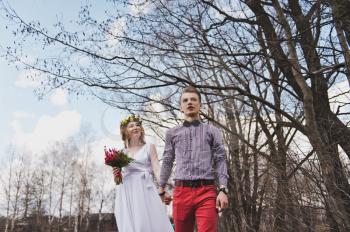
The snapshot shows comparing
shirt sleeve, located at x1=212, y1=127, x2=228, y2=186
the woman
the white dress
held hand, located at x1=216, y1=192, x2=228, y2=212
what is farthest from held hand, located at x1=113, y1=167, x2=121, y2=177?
held hand, located at x1=216, y1=192, x2=228, y2=212

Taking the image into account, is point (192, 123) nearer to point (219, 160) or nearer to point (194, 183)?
point (219, 160)

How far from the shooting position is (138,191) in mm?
5406

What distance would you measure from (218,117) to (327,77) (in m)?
5.14

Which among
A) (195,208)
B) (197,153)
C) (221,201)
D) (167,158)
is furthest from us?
(167,158)

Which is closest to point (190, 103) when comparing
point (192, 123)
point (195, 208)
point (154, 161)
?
point (192, 123)

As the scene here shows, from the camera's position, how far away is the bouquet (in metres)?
5.26

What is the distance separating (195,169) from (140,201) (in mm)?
2107

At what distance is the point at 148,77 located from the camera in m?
7.28

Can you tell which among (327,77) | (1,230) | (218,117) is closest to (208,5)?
(327,77)

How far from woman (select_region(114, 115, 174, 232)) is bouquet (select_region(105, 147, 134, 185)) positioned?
0.07m

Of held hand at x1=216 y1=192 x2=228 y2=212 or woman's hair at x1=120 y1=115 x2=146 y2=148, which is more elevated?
woman's hair at x1=120 y1=115 x2=146 y2=148

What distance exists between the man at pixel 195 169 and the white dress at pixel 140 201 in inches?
59.7

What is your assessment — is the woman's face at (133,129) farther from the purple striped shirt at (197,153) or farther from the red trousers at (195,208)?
the red trousers at (195,208)

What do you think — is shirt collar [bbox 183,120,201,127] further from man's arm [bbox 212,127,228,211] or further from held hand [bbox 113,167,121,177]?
held hand [bbox 113,167,121,177]
